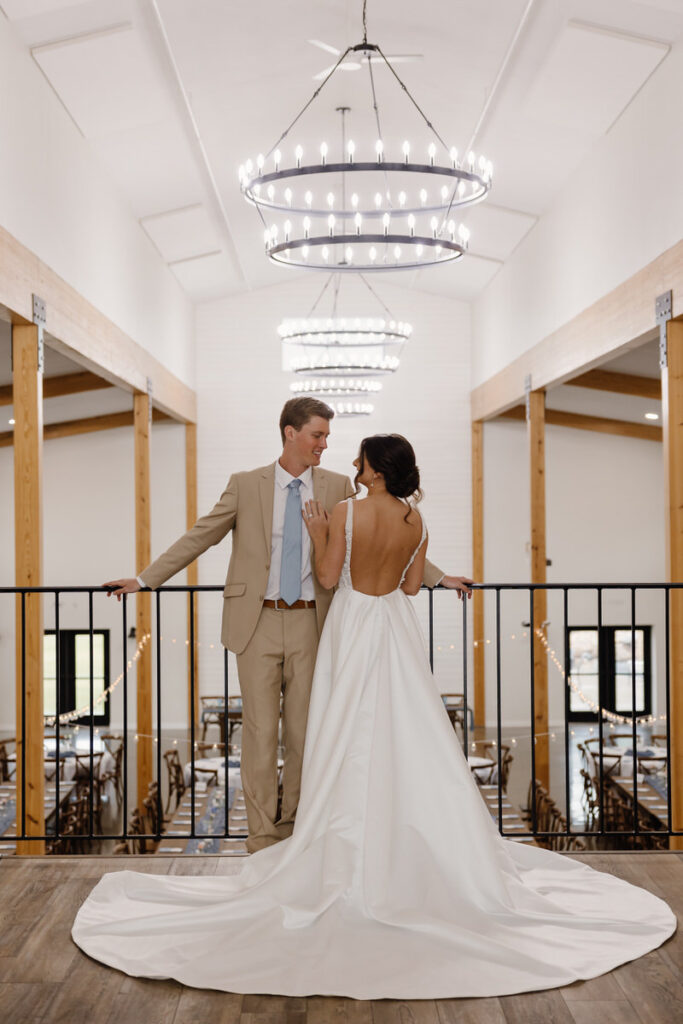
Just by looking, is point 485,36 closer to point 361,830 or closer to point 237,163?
point 237,163

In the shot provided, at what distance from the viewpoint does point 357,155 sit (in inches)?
441

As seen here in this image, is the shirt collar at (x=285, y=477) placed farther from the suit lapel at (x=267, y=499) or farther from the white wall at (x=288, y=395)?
the white wall at (x=288, y=395)

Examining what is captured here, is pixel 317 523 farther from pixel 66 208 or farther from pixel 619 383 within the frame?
pixel 619 383

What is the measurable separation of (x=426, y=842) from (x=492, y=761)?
9675mm

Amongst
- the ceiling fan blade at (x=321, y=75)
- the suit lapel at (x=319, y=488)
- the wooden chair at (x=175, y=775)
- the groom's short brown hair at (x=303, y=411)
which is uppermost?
the ceiling fan blade at (x=321, y=75)

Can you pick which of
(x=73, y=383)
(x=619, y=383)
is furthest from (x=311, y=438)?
A: (x=619, y=383)

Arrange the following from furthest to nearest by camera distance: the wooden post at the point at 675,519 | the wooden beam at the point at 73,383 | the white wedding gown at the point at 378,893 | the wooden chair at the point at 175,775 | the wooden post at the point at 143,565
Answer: the wooden chair at the point at 175,775
the wooden beam at the point at 73,383
the wooden post at the point at 143,565
the wooden post at the point at 675,519
the white wedding gown at the point at 378,893

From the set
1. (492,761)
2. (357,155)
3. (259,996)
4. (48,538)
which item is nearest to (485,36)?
(357,155)

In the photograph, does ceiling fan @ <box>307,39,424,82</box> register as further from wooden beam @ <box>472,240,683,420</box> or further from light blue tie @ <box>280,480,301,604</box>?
light blue tie @ <box>280,480,301,604</box>

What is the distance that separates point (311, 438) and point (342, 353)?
25.9 ft

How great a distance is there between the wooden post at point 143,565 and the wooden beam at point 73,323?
0.45 m

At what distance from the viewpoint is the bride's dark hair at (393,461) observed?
3.92 metres

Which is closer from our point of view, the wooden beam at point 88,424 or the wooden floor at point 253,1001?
the wooden floor at point 253,1001

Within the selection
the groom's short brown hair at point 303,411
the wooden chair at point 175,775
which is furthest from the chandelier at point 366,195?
the wooden chair at point 175,775
